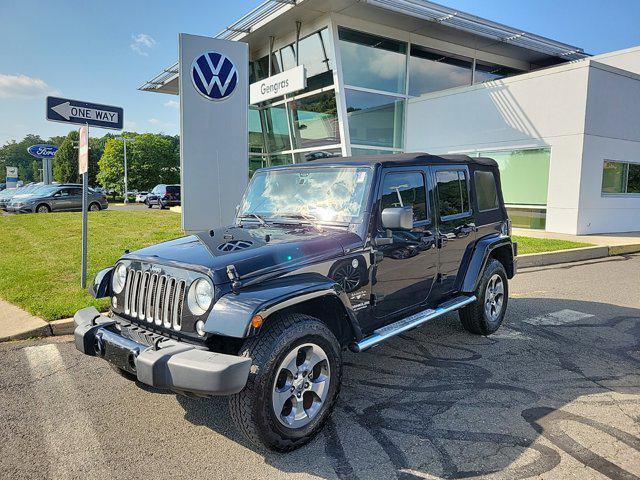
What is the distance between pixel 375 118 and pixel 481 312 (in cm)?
1367

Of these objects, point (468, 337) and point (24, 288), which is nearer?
point (468, 337)

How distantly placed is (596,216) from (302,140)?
10.8 m

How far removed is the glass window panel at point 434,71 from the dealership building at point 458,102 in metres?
0.06

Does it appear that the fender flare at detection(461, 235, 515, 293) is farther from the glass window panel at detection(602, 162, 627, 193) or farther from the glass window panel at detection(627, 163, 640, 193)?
the glass window panel at detection(627, 163, 640, 193)

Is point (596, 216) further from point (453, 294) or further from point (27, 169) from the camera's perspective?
point (27, 169)

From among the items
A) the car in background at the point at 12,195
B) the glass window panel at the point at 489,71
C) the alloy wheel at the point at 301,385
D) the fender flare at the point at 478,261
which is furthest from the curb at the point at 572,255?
the car in background at the point at 12,195

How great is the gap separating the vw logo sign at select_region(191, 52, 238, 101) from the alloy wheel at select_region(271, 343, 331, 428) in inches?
250

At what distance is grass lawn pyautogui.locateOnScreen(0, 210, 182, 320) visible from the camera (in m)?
6.14

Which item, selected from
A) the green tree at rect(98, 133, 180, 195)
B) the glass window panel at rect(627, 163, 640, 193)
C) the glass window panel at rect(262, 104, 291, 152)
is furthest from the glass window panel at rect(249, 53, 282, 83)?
the green tree at rect(98, 133, 180, 195)

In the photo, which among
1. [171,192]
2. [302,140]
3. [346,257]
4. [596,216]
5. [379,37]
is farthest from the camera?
[171,192]

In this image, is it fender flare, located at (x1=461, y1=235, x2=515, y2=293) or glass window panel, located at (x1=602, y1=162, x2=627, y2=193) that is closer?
fender flare, located at (x1=461, y1=235, x2=515, y2=293)

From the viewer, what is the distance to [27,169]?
135500 millimetres

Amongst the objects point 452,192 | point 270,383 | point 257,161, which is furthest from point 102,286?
point 257,161

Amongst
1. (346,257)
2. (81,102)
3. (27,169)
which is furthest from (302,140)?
(27,169)
